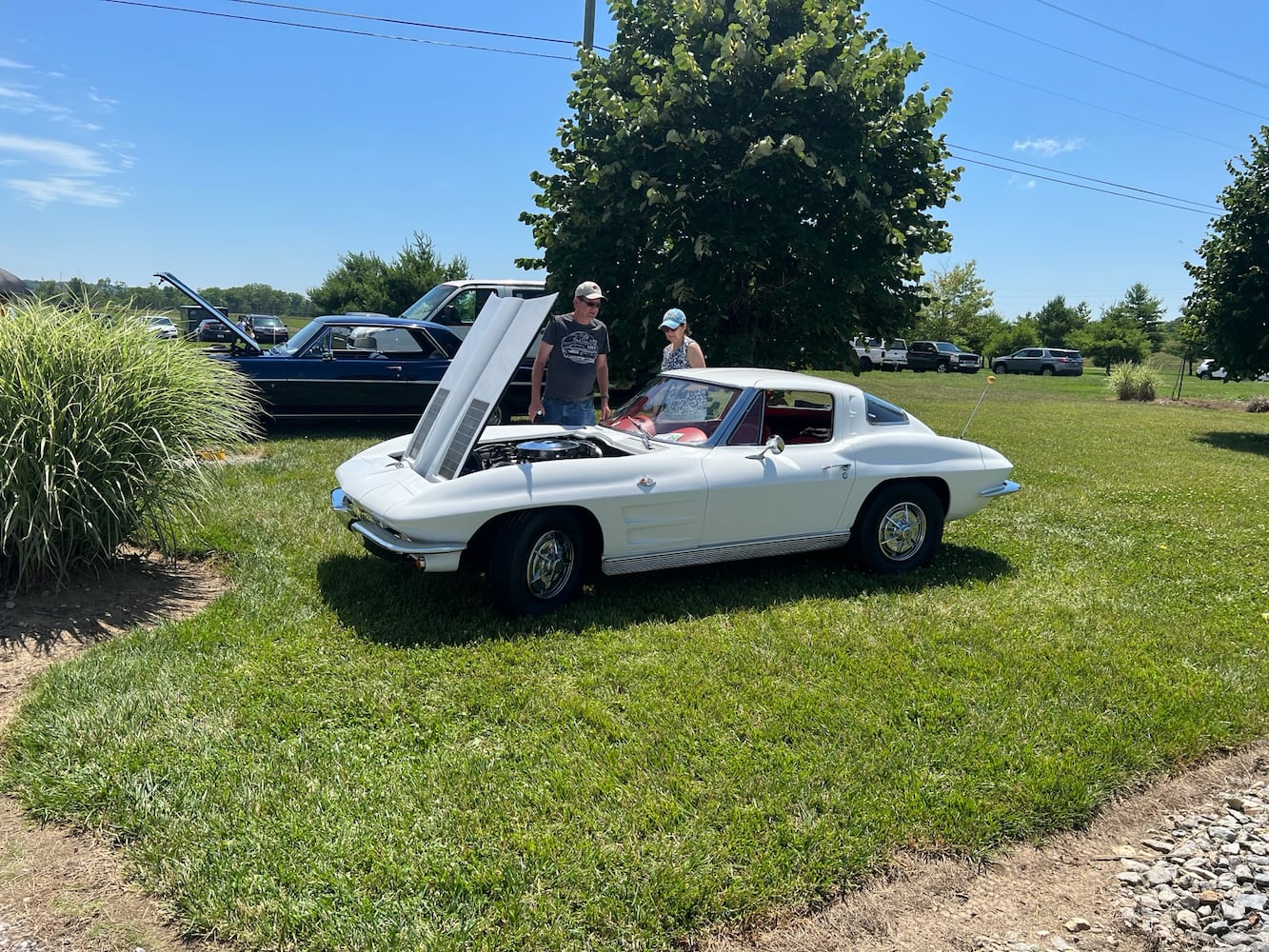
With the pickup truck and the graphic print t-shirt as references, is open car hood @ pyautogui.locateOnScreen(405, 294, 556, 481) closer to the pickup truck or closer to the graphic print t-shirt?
the graphic print t-shirt

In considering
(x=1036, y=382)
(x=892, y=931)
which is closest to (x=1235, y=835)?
(x=892, y=931)

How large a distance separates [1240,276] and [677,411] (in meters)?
14.7

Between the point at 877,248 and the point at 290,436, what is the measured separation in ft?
24.6

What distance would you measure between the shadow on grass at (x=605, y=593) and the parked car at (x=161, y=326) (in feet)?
5.91

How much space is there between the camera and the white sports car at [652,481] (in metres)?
4.51

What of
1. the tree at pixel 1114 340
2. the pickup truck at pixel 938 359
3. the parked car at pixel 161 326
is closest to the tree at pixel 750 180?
the parked car at pixel 161 326

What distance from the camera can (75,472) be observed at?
4.68 metres

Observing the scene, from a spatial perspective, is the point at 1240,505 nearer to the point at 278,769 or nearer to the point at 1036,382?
the point at 278,769

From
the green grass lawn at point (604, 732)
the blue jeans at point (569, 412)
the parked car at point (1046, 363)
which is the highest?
the parked car at point (1046, 363)

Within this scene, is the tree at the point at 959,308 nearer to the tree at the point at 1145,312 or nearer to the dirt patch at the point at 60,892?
the tree at the point at 1145,312

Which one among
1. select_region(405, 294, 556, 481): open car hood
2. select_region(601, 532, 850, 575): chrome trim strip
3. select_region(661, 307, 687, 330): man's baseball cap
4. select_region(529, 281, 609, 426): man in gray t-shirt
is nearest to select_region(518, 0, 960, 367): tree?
select_region(661, 307, 687, 330): man's baseball cap

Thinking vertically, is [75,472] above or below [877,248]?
below

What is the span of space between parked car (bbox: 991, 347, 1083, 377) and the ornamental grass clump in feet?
142

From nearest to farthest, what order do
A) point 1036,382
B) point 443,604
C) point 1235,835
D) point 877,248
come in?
point 1235,835 < point 443,604 < point 877,248 < point 1036,382
